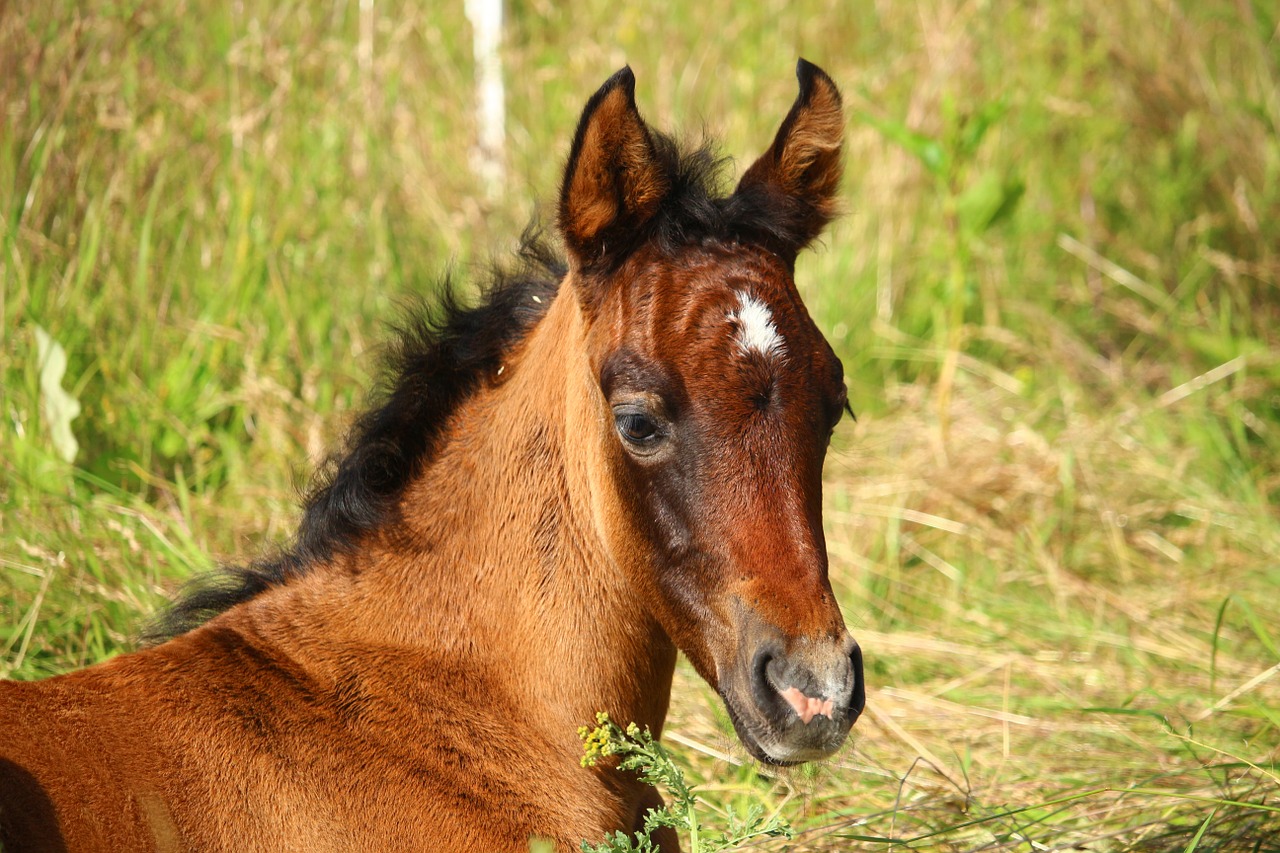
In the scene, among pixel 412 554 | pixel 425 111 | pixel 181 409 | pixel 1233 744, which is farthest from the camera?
pixel 425 111

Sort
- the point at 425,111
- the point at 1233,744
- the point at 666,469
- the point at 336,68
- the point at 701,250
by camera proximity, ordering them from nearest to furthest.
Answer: the point at 666,469, the point at 701,250, the point at 1233,744, the point at 336,68, the point at 425,111

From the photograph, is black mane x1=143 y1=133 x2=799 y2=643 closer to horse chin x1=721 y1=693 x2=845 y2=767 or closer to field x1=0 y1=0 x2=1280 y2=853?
field x1=0 y1=0 x2=1280 y2=853

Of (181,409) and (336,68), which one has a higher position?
(336,68)

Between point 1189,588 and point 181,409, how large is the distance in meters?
3.84

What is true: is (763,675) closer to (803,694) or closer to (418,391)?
(803,694)

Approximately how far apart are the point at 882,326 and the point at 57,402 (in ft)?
12.0

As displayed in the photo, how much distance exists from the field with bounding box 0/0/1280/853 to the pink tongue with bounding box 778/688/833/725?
870 mm

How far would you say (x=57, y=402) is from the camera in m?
3.82

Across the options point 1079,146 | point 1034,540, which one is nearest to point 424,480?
point 1034,540

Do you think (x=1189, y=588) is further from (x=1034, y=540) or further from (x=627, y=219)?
(x=627, y=219)

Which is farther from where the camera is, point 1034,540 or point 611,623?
point 1034,540

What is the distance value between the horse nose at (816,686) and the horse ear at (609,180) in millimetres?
876

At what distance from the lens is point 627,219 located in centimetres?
241

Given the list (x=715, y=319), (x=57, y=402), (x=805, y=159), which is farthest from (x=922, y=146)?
(x=57, y=402)
